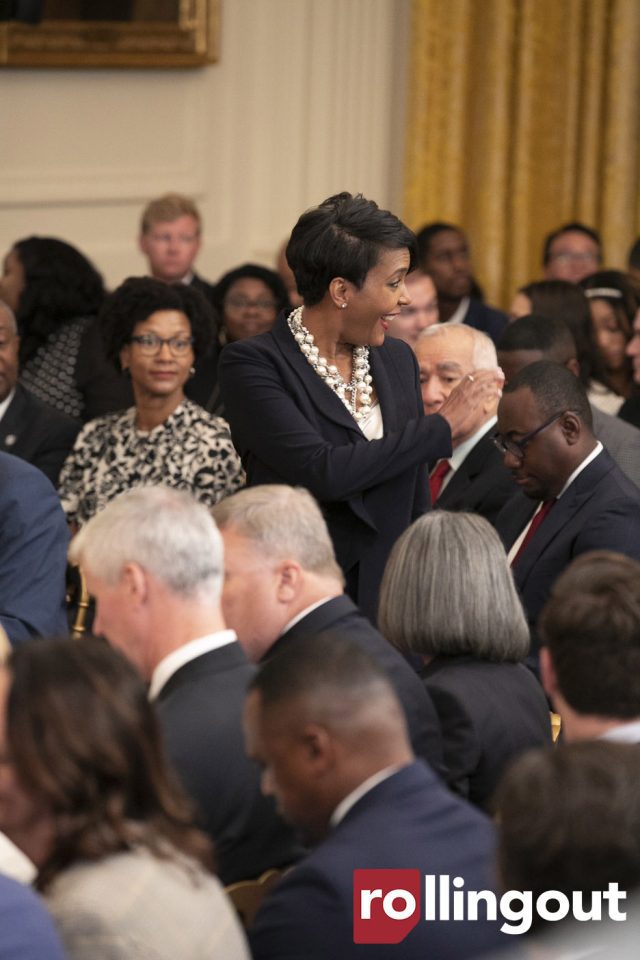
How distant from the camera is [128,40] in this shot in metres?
7.94

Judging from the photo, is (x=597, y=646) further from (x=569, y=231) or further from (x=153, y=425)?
(x=569, y=231)

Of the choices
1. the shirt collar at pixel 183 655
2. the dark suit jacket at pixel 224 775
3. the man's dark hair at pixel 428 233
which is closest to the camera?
the dark suit jacket at pixel 224 775

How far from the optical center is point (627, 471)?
4992 millimetres

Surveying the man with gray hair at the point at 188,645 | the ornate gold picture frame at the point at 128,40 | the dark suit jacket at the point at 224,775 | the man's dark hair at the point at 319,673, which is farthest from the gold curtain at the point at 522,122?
the man's dark hair at the point at 319,673

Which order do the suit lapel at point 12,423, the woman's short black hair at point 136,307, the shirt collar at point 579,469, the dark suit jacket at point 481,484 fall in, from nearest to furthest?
the shirt collar at point 579,469
the dark suit jacket at point 481,484
the suit lapel at point 12,423
the woman's short black hair at point 136,307

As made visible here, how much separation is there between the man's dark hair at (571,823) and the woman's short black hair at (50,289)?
473 centimetres

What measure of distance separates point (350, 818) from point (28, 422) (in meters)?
3.45

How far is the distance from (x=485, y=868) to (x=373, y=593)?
63.7 inches

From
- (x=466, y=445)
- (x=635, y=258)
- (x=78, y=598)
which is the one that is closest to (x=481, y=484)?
(x=466, y=445)

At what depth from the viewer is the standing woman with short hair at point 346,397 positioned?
12.5ft

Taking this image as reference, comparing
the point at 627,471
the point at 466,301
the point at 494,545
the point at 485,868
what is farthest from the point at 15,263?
the point at 485,868

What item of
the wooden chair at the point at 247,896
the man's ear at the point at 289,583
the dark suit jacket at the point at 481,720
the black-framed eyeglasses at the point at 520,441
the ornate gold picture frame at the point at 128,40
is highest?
the ornate gold picture frame at the point at 128,40

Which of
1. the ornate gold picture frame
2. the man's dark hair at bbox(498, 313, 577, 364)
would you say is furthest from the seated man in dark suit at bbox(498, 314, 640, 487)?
the ornate gold picture frame

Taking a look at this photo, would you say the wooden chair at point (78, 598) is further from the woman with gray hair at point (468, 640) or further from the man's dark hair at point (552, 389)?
the woman with gray hair at point (468, 640)
